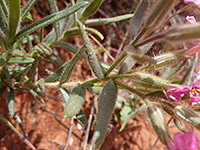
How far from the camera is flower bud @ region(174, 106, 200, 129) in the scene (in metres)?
0.88

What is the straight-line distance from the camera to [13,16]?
1.15 meters

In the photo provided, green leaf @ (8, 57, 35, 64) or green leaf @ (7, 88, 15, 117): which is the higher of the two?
green leaf @ (8, 57, 35, 64)

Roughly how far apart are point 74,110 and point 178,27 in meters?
0.67

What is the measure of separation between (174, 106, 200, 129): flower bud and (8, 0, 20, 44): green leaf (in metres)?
1.02

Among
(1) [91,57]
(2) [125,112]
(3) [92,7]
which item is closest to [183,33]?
(1) [91,57]

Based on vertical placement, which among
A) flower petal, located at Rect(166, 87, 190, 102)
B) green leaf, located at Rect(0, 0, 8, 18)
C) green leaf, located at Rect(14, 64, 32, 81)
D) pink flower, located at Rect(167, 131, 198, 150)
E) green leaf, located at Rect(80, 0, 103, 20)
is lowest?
pink flower, located at Rect(167, 131, 198, 150)

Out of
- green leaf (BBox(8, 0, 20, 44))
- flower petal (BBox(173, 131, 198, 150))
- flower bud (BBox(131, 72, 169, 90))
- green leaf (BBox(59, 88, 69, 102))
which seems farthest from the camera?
green leaf (BBox(59, 88, 69, 102))

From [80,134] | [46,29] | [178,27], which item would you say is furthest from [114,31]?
[178,27]

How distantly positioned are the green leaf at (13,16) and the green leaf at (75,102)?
21.1 inches

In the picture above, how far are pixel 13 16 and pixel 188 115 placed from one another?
3.59 feet

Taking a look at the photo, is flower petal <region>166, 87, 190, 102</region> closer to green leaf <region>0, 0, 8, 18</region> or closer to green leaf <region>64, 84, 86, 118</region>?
green leaf <region>64, 84, 86, 118</region>

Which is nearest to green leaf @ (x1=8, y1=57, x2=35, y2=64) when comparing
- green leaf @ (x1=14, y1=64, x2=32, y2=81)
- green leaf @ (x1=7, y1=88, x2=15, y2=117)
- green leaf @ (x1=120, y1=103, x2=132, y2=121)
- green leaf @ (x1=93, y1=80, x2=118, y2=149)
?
green leaf @ (x1=14, y1=64, x2=32, y2=81)

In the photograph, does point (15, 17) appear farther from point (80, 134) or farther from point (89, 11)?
point (80, 134)

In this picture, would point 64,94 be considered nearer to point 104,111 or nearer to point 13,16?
point 104,111
